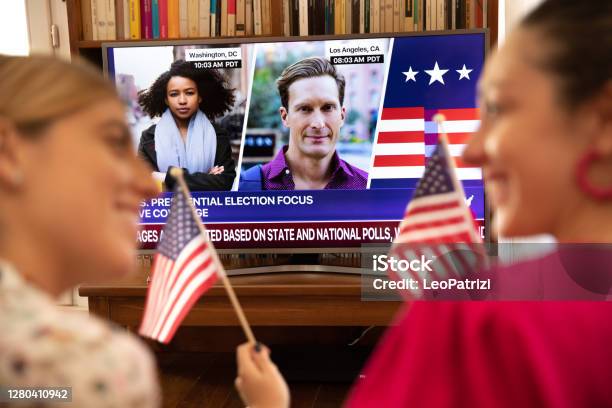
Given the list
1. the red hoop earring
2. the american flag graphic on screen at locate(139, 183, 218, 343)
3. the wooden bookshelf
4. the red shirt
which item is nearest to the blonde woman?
the red shirt

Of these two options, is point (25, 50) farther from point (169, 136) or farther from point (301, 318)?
point (301, 318)

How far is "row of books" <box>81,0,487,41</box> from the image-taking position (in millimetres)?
3062

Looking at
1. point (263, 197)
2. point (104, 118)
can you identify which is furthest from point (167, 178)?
point (104, 118)

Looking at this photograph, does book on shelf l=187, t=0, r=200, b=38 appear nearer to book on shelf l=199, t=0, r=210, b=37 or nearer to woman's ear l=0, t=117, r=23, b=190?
book on shelf l=199, t=0, r=210, b=37

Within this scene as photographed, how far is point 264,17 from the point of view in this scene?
10.3ft

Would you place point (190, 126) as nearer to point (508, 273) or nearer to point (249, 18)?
point (249, 18)

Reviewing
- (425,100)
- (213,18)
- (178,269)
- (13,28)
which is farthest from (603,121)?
(13,28)

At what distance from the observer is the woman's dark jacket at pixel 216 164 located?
2.95m

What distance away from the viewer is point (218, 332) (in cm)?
354

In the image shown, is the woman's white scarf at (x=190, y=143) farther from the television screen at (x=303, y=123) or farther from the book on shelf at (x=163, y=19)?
the book on shelf at (x=163, y=19)

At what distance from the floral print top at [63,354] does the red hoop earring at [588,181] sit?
32 centimetres

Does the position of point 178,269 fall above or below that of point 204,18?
below

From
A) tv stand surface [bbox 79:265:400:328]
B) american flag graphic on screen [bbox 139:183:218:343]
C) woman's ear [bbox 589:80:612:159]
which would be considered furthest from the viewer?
tv stand surface [bbox 79:265:400:328]

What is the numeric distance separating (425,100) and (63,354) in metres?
2.48
